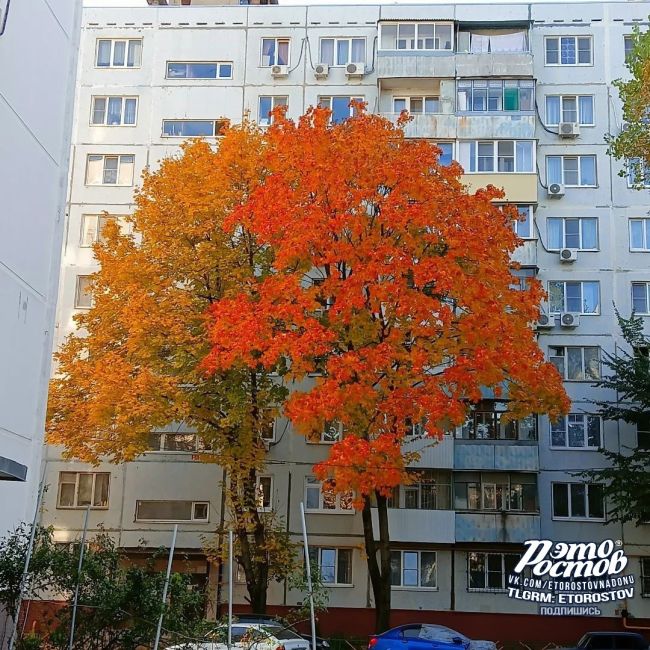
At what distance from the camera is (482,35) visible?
1545 inches

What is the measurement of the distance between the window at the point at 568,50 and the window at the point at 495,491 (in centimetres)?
1640

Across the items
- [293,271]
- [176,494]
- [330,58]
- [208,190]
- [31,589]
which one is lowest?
[31,589]

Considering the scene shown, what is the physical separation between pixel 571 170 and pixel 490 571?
50.8ft

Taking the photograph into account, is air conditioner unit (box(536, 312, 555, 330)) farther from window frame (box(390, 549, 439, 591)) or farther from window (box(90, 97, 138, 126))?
window (box(90, 97, 138, 126))

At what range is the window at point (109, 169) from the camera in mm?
38844

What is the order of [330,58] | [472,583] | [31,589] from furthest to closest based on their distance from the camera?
1. [330,58]
2. [472,583]
3. [31,589]

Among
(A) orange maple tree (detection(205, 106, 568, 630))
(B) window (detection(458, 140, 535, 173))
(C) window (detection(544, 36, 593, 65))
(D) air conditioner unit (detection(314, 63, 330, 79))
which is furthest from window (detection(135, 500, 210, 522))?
(C) window (detection(544, 36, 593, 65))

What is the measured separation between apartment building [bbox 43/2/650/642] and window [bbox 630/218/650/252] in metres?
0.10

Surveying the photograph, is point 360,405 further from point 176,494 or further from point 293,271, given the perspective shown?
point 176,494

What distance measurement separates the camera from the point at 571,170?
38.4m

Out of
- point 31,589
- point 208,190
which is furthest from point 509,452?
point 31,589

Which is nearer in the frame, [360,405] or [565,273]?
[360,405]

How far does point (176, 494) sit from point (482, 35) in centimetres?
2124

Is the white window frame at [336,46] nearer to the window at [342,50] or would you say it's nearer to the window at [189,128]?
the window at [342,50]
